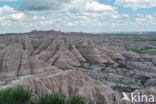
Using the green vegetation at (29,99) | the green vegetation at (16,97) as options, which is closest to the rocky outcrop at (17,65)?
the green vegetation at (16,97)

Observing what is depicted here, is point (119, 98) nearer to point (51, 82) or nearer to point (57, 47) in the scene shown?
point (51, 82)

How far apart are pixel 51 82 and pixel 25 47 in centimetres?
4266

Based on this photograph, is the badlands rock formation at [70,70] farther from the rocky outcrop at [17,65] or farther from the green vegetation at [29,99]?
the green vegetation at [29,99]

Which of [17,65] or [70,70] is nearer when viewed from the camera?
[70,70]

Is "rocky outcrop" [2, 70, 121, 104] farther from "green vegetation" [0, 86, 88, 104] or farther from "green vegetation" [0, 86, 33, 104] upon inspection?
"green vegetation" [0, 86, 88, 104]

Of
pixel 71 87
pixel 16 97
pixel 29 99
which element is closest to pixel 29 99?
pixel 29 99

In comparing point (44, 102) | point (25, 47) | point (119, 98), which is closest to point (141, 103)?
point (119, 98)

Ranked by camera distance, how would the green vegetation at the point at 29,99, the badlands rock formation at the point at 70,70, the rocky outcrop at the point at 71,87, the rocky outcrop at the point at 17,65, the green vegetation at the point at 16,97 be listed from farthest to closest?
the rocky outcrop at the point at 17,65
the badlands rock formation at the point at 70,70
the rocky outcrop at the point at 71,87
the green vegetation at the point at 16,97
the green vegetation at the point at 29,99

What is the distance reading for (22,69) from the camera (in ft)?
140

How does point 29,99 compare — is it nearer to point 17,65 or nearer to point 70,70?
point 70,70

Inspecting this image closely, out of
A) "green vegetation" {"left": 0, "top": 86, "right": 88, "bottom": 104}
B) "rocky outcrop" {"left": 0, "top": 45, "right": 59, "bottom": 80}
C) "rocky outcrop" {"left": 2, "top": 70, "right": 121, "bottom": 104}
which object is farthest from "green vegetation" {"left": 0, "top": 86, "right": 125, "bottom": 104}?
"rocky outcrop" {"left": 0, "top": 45, "right": 59, "bottom": 80}

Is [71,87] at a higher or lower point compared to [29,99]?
lower

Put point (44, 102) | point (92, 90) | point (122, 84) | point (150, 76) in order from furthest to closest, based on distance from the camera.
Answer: point (150, 76) → point (122, 84) → point (92, 90) → point (44, 102)

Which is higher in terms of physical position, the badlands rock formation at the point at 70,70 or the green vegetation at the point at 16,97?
the green vegetation at the point at 16,97
